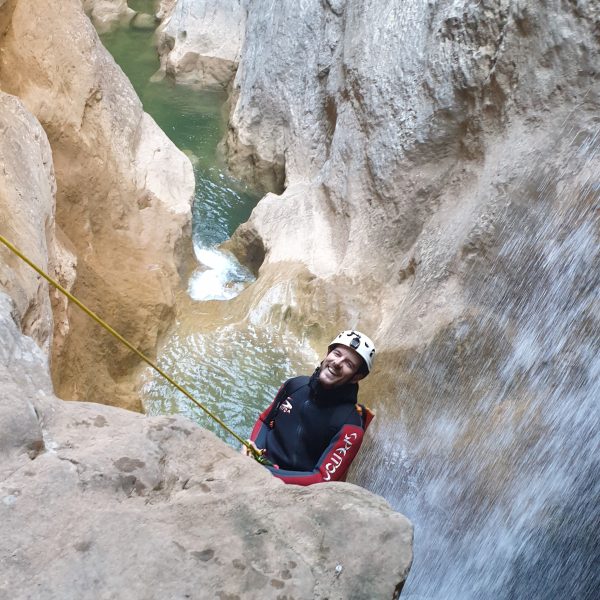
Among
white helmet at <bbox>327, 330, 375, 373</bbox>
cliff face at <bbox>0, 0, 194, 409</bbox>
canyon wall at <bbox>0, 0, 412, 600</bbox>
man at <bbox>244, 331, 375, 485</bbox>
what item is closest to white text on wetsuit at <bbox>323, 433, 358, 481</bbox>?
man at <bbox>244, 331, 375, 485</bbox>

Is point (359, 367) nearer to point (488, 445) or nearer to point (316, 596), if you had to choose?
point (488, 445)

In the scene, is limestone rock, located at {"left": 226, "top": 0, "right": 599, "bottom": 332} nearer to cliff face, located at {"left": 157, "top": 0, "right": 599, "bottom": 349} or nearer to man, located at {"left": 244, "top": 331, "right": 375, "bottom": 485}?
cliff face, located at {"left": 157, "top": 0, "right": 599, "bottom": 349}

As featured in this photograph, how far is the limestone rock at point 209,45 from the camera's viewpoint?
11.9 meters

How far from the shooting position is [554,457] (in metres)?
4.06

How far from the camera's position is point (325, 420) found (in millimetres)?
3773

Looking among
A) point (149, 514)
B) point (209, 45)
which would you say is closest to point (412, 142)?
point (149, 514)

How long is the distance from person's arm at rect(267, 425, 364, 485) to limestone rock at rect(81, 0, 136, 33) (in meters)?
12.5

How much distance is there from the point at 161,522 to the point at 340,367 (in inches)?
74.1

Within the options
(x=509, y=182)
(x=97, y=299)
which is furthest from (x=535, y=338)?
(x=97, y=299)

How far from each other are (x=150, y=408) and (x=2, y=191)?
6.50ft

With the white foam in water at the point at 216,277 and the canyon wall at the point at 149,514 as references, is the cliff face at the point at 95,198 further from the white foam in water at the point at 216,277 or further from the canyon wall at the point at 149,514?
the canyon wall at the point at 149,514

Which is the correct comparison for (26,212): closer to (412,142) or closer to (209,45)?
(412,142)

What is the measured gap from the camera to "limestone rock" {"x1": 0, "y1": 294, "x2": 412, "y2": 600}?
1.85 meters

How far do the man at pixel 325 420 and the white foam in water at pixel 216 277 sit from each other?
284 centimetres
